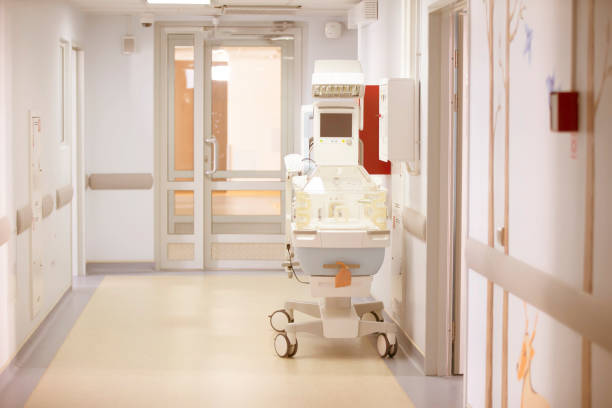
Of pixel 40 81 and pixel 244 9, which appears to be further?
pixel 244 9

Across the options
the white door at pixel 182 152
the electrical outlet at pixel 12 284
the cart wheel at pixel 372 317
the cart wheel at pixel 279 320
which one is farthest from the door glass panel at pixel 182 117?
the electrical outlet at pixel 12 284

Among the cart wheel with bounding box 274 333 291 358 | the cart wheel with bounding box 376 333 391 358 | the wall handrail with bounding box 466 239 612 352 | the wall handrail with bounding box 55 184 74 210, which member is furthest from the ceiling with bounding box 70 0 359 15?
the wall handrail with bounding box 466 239 612 352

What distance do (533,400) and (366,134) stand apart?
3359 mm

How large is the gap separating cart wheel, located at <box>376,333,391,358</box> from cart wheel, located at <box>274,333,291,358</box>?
62 centimetres

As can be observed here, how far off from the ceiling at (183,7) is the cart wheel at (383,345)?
3.53 meters

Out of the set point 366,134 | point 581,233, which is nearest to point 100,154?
point 366,134

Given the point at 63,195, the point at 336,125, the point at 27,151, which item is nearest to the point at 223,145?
the point at 63,195

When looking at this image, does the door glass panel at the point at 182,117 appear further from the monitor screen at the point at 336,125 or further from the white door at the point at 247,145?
the monitor screen at the point at 336,125

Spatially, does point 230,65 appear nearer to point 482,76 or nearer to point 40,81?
point 40,81

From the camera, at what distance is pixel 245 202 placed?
884 cm

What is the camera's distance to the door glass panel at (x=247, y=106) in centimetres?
873

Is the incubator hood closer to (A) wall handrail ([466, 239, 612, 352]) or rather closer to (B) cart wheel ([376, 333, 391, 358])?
(B) cart wheel ([376, 333, 391, 358])

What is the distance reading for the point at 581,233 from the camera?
2693mm

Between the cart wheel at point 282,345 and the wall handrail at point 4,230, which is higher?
the wall handrail at point 4,230
